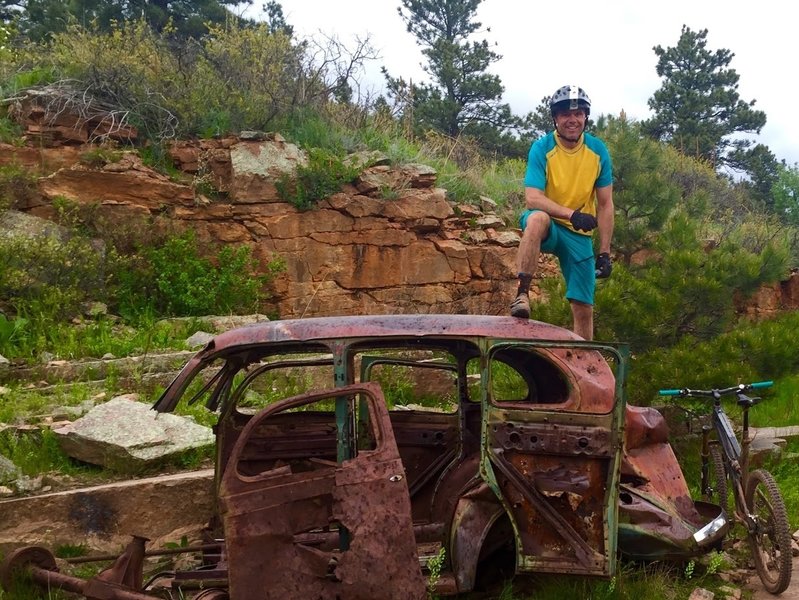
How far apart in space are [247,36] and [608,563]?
464 inches

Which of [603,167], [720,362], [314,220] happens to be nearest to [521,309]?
[603,167]

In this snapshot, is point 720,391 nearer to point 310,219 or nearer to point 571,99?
point 571,99

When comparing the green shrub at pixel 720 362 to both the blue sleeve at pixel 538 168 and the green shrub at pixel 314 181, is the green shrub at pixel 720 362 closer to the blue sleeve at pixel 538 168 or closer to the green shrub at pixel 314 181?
the blue sleeve at pixel 538 168

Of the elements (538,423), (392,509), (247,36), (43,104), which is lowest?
(392,509)

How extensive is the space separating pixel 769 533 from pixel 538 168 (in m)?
2.81

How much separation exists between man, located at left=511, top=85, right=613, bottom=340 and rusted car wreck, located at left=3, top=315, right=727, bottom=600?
1.38 meters

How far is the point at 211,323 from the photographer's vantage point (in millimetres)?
9195

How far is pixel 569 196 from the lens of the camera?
547 cm

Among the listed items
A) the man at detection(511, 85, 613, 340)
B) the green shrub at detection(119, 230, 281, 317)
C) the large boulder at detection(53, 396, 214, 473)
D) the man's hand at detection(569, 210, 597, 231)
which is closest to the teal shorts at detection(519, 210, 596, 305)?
the man at detection(511, 85, 613, 340)

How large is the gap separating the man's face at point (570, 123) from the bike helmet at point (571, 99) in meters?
0.03

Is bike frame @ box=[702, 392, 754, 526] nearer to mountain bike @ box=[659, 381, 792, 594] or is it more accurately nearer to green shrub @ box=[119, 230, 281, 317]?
mountain bike @ box=[659, 381, 792, 594]

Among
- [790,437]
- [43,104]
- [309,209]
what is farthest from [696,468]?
[43,104]

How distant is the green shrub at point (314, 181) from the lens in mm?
10883

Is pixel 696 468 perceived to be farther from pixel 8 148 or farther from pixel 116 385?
pixel 8 148
